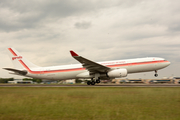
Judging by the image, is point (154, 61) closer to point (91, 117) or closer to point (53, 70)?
point (53, 70)

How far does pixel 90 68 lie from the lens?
29.0m

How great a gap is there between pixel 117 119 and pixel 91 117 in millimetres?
1042

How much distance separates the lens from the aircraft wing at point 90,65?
27.6 m

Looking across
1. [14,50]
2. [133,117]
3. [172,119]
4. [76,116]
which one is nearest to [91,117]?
[76,116]

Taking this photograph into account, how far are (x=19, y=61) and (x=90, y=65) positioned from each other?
1445 centimetres

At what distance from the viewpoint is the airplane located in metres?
28.2

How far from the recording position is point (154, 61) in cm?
2998

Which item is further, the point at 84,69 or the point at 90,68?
the point at 84,69

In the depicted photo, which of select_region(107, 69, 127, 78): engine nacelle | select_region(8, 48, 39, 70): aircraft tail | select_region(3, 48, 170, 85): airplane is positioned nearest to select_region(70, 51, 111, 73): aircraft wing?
select_region(3, 48, 170, 85): airplane

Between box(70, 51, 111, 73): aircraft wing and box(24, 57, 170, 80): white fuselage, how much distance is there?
1.45 m

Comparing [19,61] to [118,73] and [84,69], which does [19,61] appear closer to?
[84,69]

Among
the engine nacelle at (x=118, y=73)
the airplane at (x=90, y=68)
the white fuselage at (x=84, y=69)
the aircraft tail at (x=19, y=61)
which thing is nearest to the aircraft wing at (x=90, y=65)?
the airplane at (x=90, y=68)

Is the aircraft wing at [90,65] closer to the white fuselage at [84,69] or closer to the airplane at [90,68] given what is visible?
the airplane at [90,68]

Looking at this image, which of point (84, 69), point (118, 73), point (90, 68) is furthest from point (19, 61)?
point (118, 73)
